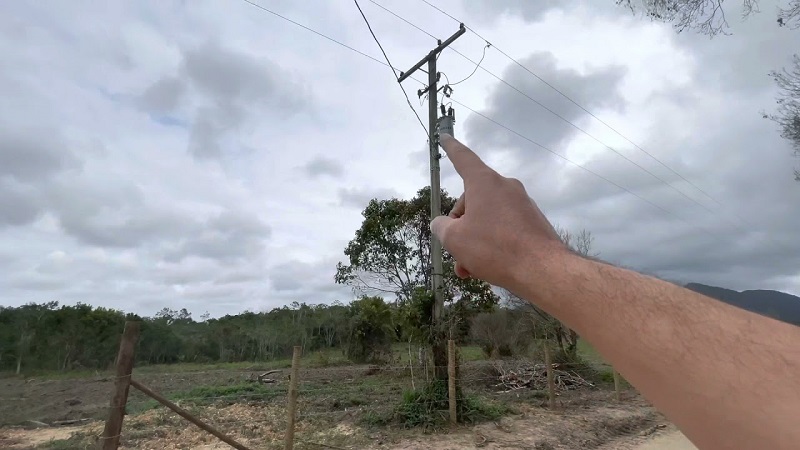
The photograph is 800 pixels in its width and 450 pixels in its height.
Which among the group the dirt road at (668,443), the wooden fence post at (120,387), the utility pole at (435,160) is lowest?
the dirt road at (668,443)

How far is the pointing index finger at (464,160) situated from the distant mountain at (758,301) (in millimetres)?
298

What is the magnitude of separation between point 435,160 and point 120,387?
5560 mm

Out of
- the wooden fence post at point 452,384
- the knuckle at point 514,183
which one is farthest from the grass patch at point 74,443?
the knuckle at point 514,183

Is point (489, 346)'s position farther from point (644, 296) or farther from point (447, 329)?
point (644, 296)

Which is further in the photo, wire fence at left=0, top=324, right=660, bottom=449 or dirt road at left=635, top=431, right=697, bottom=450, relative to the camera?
dirt road at left=635, top=431, right=697, bottom=450

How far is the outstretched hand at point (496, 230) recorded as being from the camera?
0.60 m

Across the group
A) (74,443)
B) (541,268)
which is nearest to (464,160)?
(541,268)

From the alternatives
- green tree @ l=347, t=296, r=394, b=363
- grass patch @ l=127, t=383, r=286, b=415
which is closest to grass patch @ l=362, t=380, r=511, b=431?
grass patch @ l=127, t=383, r=286, b=415

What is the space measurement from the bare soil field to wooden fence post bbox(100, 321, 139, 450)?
1.77 metres

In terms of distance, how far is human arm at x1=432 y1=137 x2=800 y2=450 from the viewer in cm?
37

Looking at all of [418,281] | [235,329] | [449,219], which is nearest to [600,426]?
[418,281]

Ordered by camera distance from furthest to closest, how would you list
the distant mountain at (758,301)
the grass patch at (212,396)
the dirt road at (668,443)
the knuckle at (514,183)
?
the grass patch at (212,396), the dirt road at (668,443), the knuckle at (514,183), the distant mountain at (758,301)

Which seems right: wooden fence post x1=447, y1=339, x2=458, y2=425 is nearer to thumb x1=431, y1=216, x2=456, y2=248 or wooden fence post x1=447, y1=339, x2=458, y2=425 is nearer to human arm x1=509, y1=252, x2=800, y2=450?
thumb x1=431, y1=216, x2=456, y2=248

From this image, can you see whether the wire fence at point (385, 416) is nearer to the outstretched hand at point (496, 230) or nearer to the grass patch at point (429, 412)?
the grass patch at point (429, 412)
